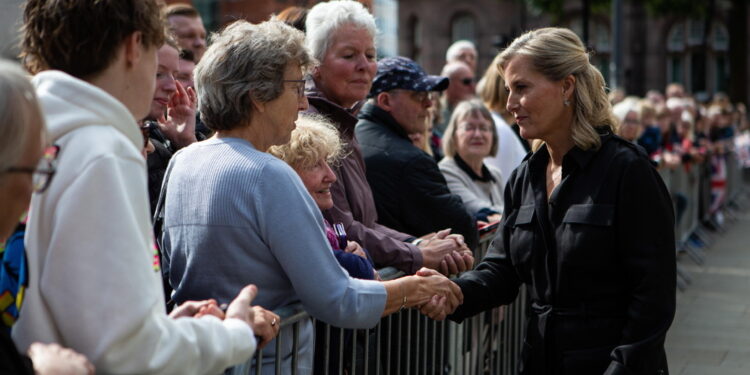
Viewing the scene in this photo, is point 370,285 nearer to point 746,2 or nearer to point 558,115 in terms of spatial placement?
point 558,115

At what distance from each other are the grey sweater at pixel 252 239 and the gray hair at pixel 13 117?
105 cm

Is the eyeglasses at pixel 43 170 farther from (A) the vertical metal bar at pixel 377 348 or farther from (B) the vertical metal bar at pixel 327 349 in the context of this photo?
(A) the vertical metal bar at pixel 377 348

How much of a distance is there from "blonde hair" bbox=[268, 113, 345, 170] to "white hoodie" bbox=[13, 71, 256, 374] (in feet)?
5.29

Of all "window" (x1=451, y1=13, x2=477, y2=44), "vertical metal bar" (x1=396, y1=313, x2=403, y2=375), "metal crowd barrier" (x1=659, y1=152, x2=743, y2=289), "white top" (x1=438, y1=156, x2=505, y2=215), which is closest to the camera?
"vertical metal bar" (x1=396, y1=313, x2=403, y2=375)

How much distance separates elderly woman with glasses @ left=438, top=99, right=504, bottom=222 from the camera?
671 centimetres

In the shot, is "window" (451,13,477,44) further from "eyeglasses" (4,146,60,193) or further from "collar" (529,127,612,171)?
"eyeglasses" (4,146,60,193)

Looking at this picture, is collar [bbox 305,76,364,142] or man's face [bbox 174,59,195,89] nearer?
collar [bbox 305,76,364,142]

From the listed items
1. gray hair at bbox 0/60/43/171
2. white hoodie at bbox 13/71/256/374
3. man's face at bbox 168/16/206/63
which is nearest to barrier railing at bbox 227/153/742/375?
white hoodie at bbox 13/71/256/374

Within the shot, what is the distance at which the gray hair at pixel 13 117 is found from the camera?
6.81 ft

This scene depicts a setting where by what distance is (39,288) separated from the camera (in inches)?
88.1

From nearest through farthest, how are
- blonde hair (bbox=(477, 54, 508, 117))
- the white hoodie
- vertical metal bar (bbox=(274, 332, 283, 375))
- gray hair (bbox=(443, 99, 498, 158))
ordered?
1. the white hoodie
2. vertical metal bar (bbox=(274, 332, 283, 375))
3. gray hair (bbox=(443, 99, 498, 158))
4. blonde hair (bbox=(477, 54, 508, 117))

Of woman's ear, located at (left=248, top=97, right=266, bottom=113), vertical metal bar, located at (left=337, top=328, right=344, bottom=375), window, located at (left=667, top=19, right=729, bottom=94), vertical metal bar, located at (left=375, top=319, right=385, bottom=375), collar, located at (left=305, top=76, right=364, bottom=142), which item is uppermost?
woman's ear, located at (left=248, top=97, right=266, bottom=113)

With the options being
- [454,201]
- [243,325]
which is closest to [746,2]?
[454,201]

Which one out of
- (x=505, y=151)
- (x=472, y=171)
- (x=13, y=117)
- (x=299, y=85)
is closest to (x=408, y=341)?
(x=299, y=85)
